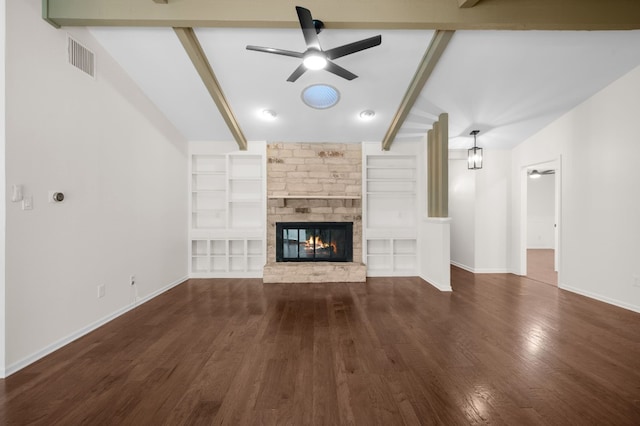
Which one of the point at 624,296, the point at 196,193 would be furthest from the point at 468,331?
the point at 196,193

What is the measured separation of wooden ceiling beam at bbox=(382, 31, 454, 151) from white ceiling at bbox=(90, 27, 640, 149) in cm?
8

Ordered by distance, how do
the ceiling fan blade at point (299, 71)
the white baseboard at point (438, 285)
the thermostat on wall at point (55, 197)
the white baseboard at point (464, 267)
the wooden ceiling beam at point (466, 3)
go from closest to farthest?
the thermostat on wall at point (55, 197)
the wooden ceiling beam at point (466, 3)
the ceiling fan blade at point (299, 71)
the white baseboard at point (438, 285)
the white baseboard at point (464, 267)

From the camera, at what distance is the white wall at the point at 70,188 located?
2.06 metres

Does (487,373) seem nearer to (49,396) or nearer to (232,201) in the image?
(49,396)

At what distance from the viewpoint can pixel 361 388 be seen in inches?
69.8

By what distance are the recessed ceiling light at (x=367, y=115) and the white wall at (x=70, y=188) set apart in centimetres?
308

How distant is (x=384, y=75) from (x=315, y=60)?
125cm

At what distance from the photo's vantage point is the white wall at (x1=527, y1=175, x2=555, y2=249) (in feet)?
27.8

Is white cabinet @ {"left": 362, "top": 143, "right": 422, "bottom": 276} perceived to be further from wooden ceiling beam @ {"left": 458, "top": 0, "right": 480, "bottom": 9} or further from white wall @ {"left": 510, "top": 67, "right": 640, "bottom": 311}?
wooden ceiling beam @ {"left": 458, "top": 0, "right": 480, "bottom": 9}

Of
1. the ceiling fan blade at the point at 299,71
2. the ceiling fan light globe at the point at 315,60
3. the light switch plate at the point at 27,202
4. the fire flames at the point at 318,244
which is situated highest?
the ceiling fan blade at the point at 299,71

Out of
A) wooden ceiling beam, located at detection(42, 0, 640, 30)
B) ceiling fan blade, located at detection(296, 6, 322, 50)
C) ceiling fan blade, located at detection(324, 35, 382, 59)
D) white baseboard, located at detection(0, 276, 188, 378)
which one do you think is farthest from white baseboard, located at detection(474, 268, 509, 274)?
white baseboard, located at detection(0, 276, 188, 378)

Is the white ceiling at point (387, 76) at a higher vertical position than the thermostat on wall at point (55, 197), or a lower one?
higher

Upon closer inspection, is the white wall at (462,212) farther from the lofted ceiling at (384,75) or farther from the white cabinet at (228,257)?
the white cabinet at (228,257)

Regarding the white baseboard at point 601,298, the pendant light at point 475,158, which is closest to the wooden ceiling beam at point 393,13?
the pendant light at point 475,158
